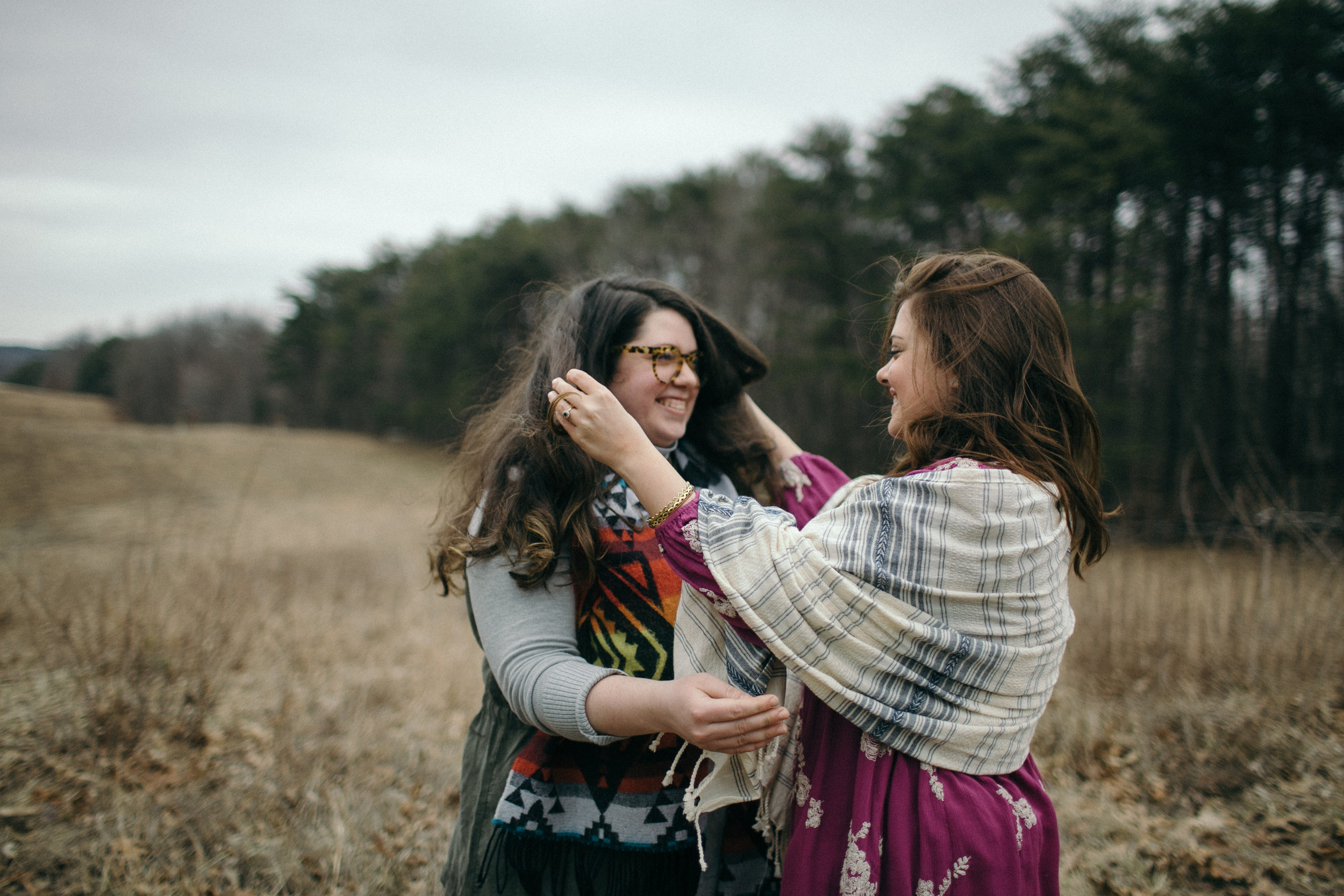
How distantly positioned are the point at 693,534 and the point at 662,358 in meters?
0.66

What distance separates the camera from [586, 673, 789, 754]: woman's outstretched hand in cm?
110

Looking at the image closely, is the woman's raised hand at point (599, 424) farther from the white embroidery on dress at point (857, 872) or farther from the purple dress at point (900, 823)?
the white embroidery on dress at point (857, 872)

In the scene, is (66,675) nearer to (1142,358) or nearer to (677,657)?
(677,657)

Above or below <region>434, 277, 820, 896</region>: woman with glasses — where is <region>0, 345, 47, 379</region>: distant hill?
above

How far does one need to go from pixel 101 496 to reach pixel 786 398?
1569cm

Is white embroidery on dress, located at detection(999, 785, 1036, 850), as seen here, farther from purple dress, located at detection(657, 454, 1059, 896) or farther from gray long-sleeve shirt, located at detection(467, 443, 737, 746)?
gray long-sleeve shirt, located at detection(467, 443, 737, 746)

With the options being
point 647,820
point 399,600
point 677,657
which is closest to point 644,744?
point 647,820

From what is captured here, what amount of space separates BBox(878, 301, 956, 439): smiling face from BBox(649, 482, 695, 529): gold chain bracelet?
49 centimetres

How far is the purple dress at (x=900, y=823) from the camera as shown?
3.83ft

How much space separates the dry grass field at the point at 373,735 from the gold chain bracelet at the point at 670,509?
1.10 metres

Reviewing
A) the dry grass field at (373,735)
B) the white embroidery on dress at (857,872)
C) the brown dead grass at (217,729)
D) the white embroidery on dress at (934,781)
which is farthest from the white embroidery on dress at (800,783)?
the dry grass field at (373,735)

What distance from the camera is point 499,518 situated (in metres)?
1.46

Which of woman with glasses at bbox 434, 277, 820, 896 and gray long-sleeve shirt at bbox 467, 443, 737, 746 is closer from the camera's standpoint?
gray long-sleeve shirt at bbox 467, 443, 737, 746

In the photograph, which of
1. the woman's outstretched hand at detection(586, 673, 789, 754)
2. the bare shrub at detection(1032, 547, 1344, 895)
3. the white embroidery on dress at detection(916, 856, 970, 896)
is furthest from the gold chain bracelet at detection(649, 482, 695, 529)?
the bare shrub at detection(1032, 547, 1344, 895)
